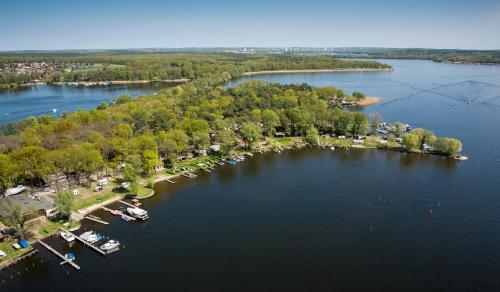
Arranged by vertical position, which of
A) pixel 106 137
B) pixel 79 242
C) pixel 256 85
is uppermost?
pixel 256 85

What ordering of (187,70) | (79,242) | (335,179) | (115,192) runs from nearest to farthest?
(79,242), (115,192), (335,179), (187,70)

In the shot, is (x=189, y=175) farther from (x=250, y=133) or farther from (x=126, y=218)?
(x=250, y=133)

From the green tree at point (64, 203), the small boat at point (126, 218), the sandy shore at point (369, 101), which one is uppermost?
the sandy shore at point (369, 101)

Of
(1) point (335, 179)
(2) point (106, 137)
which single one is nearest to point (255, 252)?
(1) point (335, 179)

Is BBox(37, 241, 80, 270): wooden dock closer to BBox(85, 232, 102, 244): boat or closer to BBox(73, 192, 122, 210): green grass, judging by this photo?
BBox(85, 232, 102, 244): boat

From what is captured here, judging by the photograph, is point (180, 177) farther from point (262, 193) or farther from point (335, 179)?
point (335, 179)

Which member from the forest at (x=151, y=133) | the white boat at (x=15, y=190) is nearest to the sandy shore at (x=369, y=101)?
the forest at (x=151, y=133)

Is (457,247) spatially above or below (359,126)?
below

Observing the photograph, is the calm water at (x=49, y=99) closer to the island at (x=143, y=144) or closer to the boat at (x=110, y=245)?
the island at (x=143, y=144)
